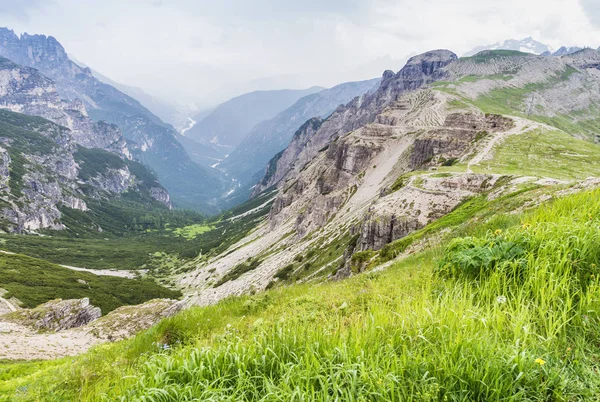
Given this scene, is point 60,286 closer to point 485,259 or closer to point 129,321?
point 129,321

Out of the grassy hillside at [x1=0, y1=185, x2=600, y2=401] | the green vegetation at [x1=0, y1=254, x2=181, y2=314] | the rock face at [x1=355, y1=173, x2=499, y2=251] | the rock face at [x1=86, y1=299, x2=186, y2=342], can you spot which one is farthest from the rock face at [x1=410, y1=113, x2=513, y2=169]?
the green vegetation at [x1=0, y1=254, x2=181, y2=314]

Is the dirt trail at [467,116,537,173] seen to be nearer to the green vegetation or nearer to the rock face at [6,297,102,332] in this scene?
the rock face at [6,297,102,332]

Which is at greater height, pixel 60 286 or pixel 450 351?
pixel 450 351

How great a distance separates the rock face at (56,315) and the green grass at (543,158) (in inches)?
3553

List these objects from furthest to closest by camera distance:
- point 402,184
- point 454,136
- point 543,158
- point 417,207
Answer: point 454,136
point 543,158
point 402,184
point 417,207

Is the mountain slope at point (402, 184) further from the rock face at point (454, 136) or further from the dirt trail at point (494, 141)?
the dirt trail at point (494, 141)

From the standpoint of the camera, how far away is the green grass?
66.4 m

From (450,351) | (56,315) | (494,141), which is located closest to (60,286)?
(56,315)

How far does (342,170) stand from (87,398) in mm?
165989

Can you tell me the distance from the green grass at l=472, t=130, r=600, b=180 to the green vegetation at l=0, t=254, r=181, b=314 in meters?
140

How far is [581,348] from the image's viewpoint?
149 inches

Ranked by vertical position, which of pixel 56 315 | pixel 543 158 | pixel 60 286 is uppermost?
pixel 543 158

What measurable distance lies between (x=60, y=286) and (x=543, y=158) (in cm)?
18525

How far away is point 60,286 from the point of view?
449ft
